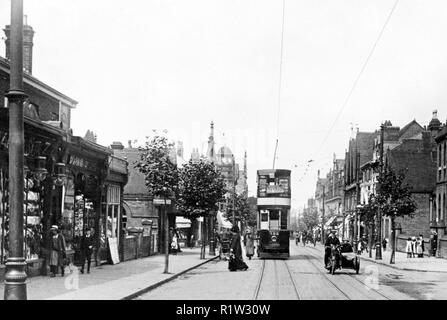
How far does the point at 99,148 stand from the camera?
2783cm

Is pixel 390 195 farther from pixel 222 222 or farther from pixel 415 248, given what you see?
pixel 222 222

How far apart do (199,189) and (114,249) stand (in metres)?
10.9

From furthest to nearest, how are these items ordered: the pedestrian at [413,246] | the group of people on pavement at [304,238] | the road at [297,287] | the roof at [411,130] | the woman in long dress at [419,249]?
the group of people on pavement at [304,238] < the roof at [411,130] < the woman in long dress at [419,249] < the pedestrian at [413,246] < the road at [297,287]

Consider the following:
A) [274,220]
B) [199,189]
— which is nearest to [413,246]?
[274,220]

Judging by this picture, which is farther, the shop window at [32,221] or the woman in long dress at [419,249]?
the woman in long dress at [419,249]

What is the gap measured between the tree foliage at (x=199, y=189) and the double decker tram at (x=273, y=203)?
3.73 meters

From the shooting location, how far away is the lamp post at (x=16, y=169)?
10.5 metres

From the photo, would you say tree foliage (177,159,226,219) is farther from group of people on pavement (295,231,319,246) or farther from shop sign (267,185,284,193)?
group of people on pavement (295,231,319,246)

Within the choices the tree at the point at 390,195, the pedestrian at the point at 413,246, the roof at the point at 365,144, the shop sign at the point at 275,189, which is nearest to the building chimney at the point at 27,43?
the shop sign at the point at 275,189

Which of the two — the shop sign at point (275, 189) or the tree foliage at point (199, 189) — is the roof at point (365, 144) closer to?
the tree foliage at point (199, 189)

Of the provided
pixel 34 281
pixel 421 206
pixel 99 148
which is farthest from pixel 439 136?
pixel 34 281

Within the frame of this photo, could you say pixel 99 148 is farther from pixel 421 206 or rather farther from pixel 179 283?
pixel 421 206

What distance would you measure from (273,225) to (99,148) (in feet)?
44.6

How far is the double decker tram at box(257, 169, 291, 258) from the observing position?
38.0 meters
